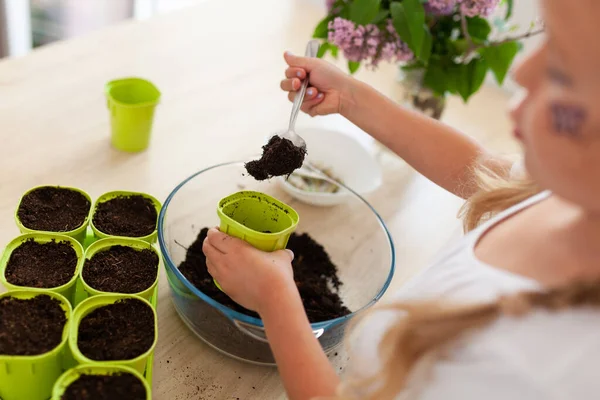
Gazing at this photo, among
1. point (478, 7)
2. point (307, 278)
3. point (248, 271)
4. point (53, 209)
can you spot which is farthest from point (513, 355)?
point (478, 7)

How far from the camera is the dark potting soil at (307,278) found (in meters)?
0.80

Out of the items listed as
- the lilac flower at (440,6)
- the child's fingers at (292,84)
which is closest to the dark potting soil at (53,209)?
the child's fingers at (292,84)

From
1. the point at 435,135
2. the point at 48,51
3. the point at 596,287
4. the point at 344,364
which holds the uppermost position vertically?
the point at 596,287

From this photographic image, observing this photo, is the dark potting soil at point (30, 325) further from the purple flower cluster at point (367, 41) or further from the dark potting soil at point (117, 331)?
the purple flower cluster at point (367, 41)

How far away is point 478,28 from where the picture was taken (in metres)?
1.12

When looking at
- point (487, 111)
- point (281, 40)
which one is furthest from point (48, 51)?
point (487, 111)

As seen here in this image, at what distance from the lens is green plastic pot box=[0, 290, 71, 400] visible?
59 cm

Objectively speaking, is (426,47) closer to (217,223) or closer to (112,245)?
(217,223)

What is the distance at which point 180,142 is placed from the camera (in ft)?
3.80

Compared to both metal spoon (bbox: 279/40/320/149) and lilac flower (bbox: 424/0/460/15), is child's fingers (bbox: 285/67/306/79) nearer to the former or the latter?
metal spoon (bbox: 279/40/320/149)

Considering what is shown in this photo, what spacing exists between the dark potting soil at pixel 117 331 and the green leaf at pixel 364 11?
649 millimetres

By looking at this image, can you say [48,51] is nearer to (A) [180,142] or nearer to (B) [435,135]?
(A) [180,142]

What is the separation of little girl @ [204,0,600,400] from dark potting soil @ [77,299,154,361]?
0.11 metres

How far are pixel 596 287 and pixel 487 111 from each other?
3.77ft
